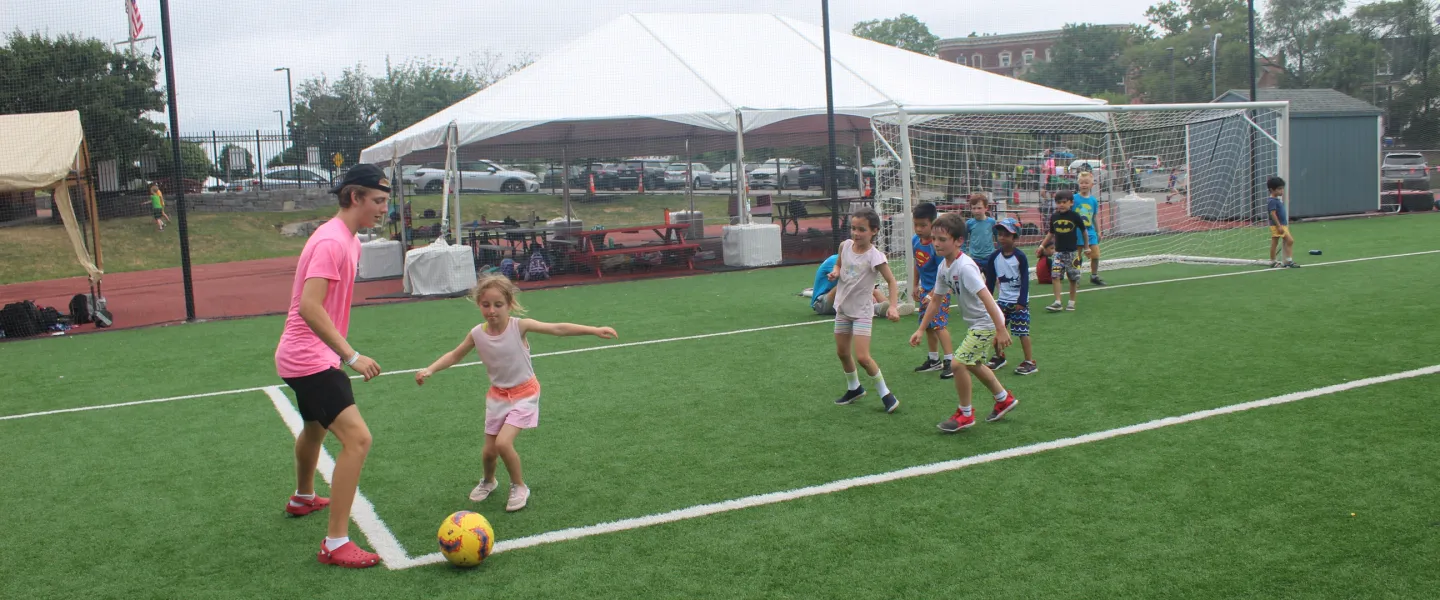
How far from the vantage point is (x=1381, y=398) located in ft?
22.2

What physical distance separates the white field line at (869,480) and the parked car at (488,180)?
32385 mm

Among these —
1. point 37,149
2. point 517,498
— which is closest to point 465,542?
point 517,498

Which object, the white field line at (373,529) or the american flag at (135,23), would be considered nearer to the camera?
the white field line at (373,529)

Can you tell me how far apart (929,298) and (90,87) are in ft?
96.7

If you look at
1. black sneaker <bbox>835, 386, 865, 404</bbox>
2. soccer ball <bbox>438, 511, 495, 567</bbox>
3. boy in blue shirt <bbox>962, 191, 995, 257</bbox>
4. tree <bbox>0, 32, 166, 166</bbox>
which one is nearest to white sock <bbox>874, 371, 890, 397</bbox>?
black sneaker <bbox>835, 386, 865, 404</bbox>

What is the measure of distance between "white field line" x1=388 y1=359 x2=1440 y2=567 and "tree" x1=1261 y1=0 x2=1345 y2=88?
54697 mm

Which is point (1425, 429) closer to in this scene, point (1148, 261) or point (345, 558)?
point (345, 558)

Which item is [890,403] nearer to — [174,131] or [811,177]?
[174,131]

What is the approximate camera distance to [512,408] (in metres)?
5.27

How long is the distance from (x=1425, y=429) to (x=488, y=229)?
17582 millimetres

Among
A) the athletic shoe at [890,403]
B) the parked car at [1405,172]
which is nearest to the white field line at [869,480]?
the athletic shoe at [890,403]

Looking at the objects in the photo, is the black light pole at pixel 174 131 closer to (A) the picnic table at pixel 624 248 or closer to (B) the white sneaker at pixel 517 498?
(A) the picnic table at pixel 624 248

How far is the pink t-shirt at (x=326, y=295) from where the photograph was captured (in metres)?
4.45

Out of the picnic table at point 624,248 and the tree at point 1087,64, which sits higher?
the tree at point 1087,64
